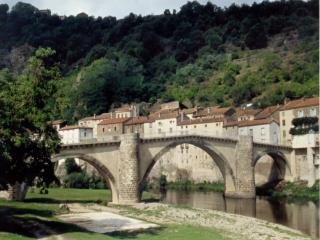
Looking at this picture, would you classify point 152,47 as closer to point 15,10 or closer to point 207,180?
point 15,10

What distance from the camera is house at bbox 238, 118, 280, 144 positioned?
72875 millimetres

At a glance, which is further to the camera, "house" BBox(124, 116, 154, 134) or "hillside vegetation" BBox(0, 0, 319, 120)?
"hillside vegetation" BBox(0, 0, 319, 120)

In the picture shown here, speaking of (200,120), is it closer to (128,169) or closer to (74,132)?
(74,132)

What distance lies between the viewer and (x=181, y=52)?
459 feet

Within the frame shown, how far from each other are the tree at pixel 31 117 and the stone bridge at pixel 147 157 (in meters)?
19.9

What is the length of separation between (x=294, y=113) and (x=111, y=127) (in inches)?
1203

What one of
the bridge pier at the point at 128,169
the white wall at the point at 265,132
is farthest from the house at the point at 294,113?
the bridge pier at the point at 128,169

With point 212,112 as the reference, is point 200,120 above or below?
below

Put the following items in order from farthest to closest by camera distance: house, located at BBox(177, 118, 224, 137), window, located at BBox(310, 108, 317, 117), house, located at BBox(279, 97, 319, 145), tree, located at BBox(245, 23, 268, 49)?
tree, located at BBox(245, 23, 268, 49) < house, located at BBox(177, 118, 224, 137) < house, located at BBox(279, 97, 319, 145) < window, located at BBox(310, 108, 317, 117)

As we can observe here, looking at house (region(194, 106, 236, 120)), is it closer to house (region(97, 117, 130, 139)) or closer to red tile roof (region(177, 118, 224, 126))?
red tile roof (region(177, 118, 224, 126))

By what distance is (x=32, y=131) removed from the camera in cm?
2548

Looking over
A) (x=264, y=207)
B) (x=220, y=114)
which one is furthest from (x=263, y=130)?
(x=264, y=207)

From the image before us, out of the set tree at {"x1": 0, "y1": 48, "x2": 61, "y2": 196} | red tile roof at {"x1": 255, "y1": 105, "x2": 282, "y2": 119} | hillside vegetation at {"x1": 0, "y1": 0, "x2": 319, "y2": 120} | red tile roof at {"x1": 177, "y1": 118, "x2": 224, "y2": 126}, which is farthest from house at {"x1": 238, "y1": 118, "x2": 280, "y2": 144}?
tree at {"x1": 0, "y1": 48, "x2": 61, "y2": 196}

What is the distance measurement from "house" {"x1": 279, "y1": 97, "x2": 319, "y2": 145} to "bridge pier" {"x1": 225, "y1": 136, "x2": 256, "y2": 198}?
35.5 feet
